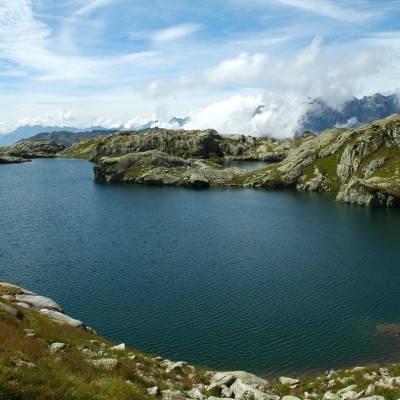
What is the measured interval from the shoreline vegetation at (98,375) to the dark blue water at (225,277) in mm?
10972

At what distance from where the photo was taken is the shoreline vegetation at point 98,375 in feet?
59.4

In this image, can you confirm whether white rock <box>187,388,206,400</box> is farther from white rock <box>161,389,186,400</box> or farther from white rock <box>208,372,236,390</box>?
white rock <box>208,372,236,390</box>

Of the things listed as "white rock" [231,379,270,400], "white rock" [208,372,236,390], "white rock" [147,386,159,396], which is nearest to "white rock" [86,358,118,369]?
"white rock" [147,386,159,396]

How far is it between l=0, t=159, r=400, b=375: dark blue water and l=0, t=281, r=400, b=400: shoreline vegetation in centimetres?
1097

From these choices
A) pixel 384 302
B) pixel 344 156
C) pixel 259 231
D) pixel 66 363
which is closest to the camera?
pixel 66 363

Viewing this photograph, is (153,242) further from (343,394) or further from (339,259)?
(343,394)

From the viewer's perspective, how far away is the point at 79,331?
1645 inches

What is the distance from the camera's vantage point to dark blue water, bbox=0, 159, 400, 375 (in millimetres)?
56281

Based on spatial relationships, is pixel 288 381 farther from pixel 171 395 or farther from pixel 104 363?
pixel 104 363

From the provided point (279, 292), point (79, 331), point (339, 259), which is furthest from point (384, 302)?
point (79, 331)

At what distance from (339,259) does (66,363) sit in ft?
258

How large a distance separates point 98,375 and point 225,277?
189 feet

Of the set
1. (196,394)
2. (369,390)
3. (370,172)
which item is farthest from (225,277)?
(370,172)

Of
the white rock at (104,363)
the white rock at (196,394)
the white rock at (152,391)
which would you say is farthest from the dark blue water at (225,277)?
the white rock at (152,391)
